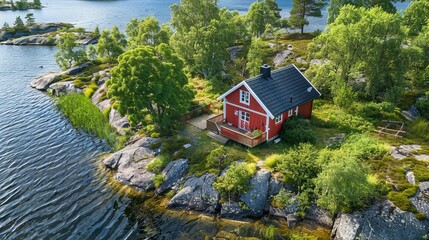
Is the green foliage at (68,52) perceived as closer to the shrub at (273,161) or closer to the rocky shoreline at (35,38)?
the rocky shoreline at (35,38)

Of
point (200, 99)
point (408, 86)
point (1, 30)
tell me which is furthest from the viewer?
point (1, 30)

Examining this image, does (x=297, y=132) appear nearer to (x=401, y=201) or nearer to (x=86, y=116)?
(x=401, y=201)

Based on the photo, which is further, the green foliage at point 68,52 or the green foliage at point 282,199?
the green foliage at point 68,52

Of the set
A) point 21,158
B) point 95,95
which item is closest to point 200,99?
point 95,95

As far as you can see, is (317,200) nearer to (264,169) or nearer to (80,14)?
(264,169)

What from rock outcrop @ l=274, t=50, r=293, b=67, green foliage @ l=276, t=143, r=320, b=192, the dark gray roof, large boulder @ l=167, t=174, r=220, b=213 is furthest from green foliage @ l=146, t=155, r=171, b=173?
rock outcrop @ l=274, t=50, r=293, b=67

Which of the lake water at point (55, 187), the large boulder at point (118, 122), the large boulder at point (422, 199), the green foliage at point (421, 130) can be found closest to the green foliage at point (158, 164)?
the lake water at point (55, 187)
